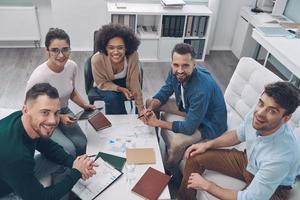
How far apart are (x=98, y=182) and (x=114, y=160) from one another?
19 cm

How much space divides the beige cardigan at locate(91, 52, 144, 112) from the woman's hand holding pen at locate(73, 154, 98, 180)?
0.83 m

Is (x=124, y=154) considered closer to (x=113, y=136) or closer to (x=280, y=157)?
(x=113, y=136)

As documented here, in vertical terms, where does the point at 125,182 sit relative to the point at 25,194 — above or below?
below

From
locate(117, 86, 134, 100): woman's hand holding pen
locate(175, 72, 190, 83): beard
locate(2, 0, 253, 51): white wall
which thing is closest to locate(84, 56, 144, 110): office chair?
locate(117, 86, 134, 100): woman's hand holding pen

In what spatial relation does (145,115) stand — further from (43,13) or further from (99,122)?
(43,13)

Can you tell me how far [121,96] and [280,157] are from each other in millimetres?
1432

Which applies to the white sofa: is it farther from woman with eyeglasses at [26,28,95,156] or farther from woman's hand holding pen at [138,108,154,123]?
woman with eyeglasses at [26,28,95,156]

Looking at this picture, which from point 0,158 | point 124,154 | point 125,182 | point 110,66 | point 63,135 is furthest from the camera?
point 110,66

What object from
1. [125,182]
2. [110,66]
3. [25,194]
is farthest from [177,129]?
[25,194]

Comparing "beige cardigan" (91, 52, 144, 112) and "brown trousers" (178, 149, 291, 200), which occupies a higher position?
"beige cardigan" (91, 52, 144, 112)

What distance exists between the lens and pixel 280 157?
152 cm

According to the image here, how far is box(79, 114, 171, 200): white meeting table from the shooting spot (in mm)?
1704

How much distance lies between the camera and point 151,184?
173 centimetres

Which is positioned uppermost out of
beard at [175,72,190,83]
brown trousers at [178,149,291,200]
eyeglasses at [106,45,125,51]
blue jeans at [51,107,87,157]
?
eyeglasses at [106,45,125,51]
